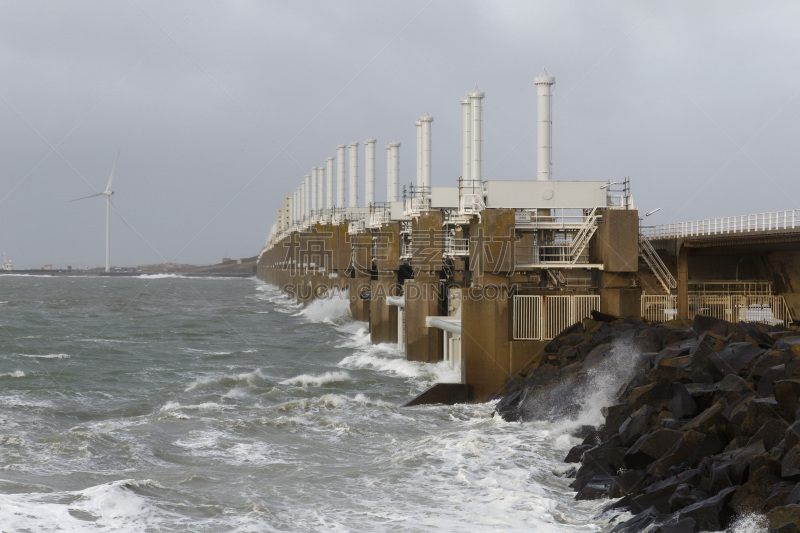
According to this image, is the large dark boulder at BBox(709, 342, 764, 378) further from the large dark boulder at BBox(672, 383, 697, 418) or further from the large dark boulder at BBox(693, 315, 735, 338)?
the large dark boulder at BBox(693, 315, 735, 338)

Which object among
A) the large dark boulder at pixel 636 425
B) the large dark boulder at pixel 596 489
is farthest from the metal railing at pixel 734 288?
the large dark boulder at pixel 596 489

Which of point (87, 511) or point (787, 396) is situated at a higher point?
point (787, 396)

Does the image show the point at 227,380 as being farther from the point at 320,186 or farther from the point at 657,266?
the point at 320,186

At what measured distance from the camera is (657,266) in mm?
30453

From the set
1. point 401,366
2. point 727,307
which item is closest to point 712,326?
point 727,307

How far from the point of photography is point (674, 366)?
1834cm

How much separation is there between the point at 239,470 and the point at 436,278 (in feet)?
66.5

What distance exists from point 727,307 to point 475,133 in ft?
45.4

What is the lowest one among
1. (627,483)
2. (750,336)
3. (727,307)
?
(627,483)

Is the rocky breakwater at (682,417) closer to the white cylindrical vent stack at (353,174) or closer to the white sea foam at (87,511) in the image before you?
the white sea foam at (87,511)

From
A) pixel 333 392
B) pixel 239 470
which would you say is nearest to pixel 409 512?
pixel 239 470

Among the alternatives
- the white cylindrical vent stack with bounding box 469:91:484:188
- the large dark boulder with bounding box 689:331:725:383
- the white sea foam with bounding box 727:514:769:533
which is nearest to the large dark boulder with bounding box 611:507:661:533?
the white sea foam with bounding box 727:514:769:533

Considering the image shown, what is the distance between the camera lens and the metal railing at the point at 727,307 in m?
30.2

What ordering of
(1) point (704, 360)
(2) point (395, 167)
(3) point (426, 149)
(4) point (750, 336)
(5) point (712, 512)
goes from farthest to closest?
(2) point (395, 167), (3) point (426, 149), (4) point (750, 336), (1) point (704, 360), (5) point (712, 512)
